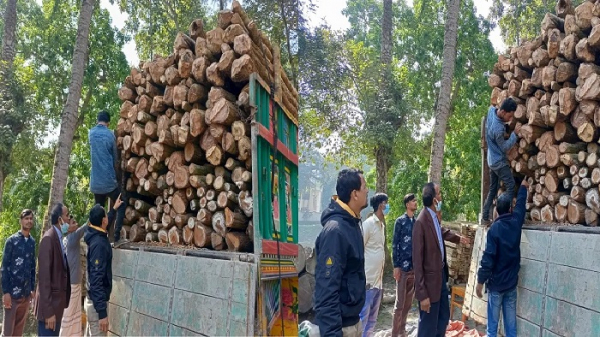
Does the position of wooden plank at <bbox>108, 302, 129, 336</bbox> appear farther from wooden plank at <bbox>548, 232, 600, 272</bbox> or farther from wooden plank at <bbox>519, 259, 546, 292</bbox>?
wooden plank at <bbox>548, 232, 600, 272</bbox>

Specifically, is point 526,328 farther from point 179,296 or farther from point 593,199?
point 179,296

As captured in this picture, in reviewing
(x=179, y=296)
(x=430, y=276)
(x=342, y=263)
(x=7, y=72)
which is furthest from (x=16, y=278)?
(x=7, y=72)

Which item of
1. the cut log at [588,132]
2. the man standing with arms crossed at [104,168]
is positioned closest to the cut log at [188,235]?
the man standing with arms crossed at [104,168]

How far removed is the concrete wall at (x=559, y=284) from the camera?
4398mm

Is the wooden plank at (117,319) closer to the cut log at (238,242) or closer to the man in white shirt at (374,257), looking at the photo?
the cut log at (238,242)

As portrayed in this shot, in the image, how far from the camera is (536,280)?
5.27 m

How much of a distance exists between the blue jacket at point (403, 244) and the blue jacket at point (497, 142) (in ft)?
4.25

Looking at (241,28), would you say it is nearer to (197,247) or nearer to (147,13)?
(197,247)

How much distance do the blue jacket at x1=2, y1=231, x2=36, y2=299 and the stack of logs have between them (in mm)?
1484

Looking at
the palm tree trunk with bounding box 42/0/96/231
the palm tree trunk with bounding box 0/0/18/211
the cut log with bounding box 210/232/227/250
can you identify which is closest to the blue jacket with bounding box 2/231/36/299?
the cut log with bounding box 210/232/227/250

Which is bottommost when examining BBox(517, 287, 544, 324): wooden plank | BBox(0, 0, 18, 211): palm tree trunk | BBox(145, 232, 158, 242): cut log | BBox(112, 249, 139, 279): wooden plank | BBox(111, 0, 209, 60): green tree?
BBox(517, 287, 544, 324): wooden plank

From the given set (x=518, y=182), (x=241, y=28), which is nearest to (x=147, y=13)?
(x=241, y=28)

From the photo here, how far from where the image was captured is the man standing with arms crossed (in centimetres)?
564

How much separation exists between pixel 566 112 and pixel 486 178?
1.83m
